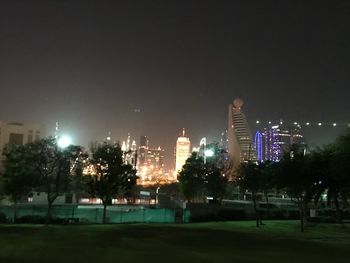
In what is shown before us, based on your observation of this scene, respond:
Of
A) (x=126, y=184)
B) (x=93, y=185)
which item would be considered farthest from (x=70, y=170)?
(x=126, y=184)

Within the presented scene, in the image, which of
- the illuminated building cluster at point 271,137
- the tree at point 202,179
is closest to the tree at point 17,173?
the tree at point 202,179

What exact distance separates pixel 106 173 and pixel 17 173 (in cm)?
693

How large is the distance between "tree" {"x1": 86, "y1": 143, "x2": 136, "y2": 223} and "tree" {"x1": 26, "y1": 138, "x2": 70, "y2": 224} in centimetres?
241

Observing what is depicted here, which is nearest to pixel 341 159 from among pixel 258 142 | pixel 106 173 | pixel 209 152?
pixel 106 173

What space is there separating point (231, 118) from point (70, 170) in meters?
149

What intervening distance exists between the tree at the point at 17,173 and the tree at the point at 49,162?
0.65 metres

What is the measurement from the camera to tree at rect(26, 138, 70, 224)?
3209 centimetres

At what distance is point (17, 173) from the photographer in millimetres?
34562

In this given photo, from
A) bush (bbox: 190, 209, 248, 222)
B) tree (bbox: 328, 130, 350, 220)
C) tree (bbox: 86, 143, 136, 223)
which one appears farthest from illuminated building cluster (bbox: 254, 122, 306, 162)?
tree (bbox: 86, 143, 136, 223)

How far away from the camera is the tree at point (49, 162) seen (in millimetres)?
32094

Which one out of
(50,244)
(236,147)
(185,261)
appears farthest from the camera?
(236,147)

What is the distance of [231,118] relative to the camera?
17975 cm

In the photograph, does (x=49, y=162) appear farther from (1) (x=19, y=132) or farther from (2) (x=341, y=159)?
(1) (x=19, y=132)

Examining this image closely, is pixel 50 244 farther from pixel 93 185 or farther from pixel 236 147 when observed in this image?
pixel 236 147
